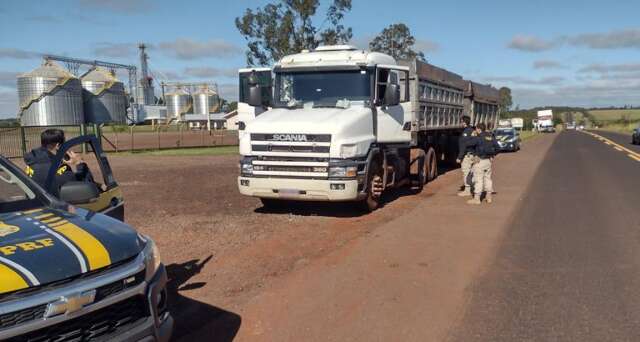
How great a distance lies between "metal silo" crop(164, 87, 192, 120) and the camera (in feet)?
320

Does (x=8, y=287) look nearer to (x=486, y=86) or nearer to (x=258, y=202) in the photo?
(x=258, y=202)

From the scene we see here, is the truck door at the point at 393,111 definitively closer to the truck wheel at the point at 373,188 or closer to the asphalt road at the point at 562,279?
the truck wheel at the point at 373,188

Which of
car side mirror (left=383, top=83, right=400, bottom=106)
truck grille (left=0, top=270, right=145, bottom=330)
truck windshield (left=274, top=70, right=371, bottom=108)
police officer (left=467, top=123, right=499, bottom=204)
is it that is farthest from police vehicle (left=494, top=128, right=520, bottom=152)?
truck grille (left=0, top=270, right=145, bottom=330)

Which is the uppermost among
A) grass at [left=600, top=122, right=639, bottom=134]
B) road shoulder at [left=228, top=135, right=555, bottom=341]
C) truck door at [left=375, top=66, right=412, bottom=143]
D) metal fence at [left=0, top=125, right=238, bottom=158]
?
truck door at [left=375, top=66, right=412, bottom=143]

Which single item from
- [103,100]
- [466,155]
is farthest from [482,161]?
[103,100]

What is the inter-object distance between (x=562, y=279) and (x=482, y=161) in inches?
225

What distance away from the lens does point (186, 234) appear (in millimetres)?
8406

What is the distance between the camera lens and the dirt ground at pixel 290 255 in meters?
4.77

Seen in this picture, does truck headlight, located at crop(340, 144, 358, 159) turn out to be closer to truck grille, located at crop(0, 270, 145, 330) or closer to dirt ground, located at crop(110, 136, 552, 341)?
dirt ground, located at crop(110, 136, 552, 341)

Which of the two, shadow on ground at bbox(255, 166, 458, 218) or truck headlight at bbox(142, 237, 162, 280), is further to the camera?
shadow on ground at bbox(255, 166, 458, 218)

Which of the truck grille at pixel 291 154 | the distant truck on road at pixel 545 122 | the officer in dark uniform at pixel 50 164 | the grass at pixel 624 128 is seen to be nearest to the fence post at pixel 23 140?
the truck grille at pixel 291 154

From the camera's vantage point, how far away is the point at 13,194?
3.87m

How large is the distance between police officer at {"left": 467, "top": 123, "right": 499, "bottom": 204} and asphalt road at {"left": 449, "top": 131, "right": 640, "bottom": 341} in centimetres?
93

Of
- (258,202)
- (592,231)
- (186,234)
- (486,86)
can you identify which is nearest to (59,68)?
(486,86)
